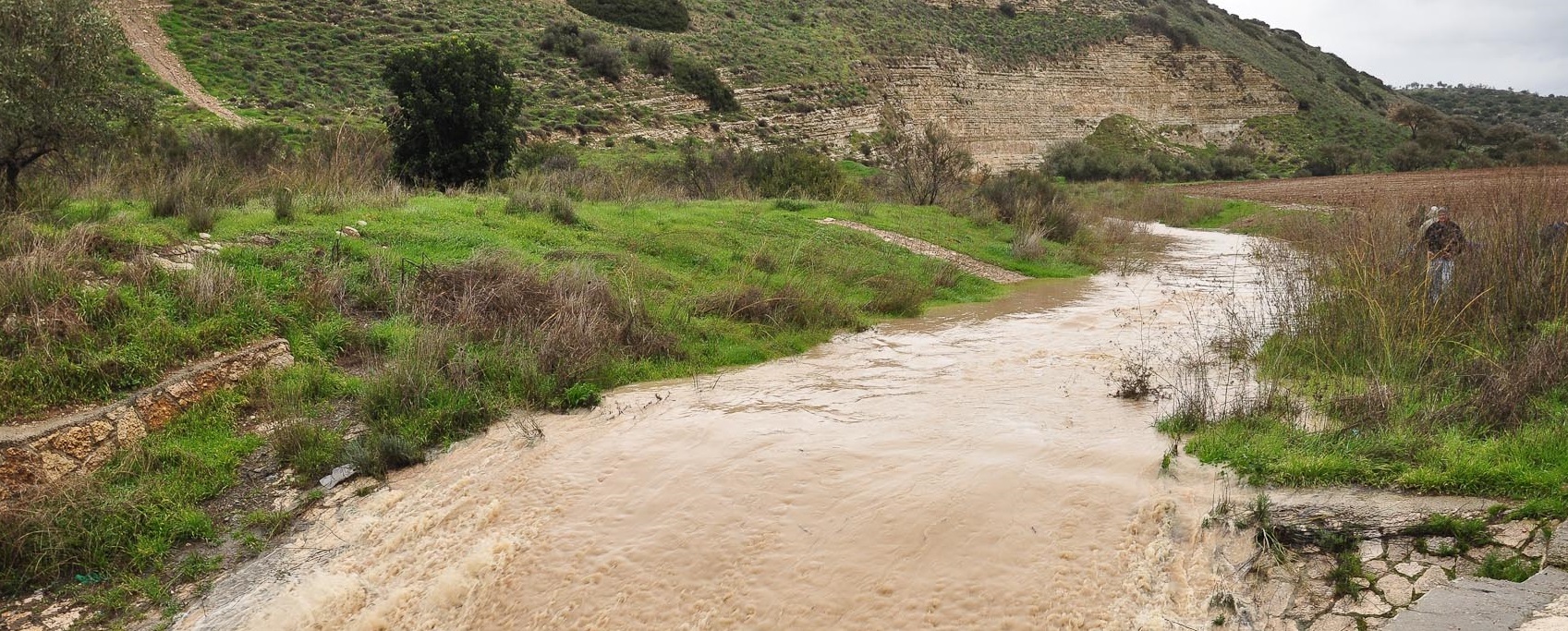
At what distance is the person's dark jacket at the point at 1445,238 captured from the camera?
28.5 ft

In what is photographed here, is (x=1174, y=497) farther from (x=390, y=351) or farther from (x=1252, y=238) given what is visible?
(x=1252, y=238)

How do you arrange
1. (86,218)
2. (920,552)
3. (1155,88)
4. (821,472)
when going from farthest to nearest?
(1155,88) → (86,218) → (821,472) → (920,552)

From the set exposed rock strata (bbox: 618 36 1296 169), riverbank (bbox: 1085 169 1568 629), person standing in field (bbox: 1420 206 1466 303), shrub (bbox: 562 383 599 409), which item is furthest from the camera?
exposed rock strata (bbox: 618 36 1296 169)

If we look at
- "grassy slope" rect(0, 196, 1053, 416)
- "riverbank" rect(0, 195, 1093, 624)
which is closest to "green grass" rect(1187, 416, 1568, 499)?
"riverbank" rect(0, 195, 1093, 624)

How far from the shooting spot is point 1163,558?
16.5 feet

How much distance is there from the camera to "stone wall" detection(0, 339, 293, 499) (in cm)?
625

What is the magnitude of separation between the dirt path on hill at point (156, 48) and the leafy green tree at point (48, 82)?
1503cm

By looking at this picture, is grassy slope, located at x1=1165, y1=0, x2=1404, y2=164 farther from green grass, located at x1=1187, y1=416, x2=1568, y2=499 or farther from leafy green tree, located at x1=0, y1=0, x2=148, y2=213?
leafy green tree, located at x1=0, y1=0, x2=148, y2=213

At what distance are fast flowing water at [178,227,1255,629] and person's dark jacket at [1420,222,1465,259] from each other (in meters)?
3.87

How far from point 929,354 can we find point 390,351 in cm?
587

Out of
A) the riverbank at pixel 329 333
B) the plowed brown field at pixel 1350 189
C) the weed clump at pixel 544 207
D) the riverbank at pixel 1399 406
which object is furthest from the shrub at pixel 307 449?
the plowed brown field at pixel 1350 189

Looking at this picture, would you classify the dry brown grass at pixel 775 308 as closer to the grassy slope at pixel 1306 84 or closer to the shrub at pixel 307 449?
the shrub at pixel 307 449

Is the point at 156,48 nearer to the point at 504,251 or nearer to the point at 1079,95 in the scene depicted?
the point at 504,251

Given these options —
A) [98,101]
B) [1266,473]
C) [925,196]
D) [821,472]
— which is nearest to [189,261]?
[98,101]
